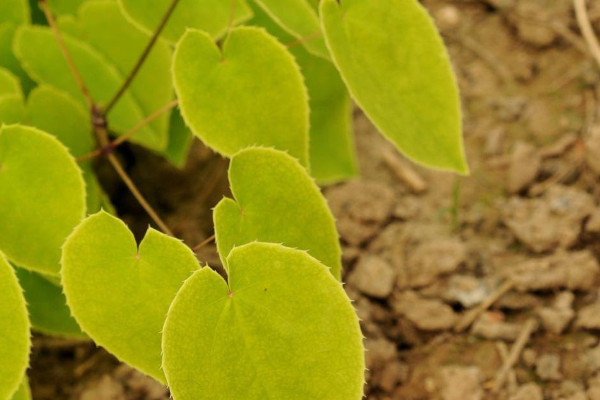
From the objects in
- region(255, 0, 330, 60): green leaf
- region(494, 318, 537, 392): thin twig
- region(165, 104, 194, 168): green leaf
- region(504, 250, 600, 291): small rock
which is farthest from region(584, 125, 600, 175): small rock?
region(165, 104, 194, 168): green leaf

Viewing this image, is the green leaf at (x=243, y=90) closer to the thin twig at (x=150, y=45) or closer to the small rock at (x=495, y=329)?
the thin twig at (x=150, y=45)

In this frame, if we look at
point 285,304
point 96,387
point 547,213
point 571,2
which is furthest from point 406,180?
point 285,304

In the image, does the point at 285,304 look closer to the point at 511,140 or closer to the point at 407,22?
the point at 407,22

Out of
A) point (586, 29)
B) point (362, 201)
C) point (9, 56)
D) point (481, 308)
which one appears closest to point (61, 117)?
point (9, 56)

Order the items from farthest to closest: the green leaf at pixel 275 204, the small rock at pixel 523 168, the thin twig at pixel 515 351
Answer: the small rock at pixel 523 168 → the thin twig at pixel 515 351 → the green leaf at pixel 275 204

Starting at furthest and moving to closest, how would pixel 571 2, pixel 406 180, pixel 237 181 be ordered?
pixel 571 2 < pixel 406 180 < pixel 237 181

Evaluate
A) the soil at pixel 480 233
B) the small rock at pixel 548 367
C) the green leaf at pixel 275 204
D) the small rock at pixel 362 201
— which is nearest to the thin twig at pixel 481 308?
the soil at pixel 480 233

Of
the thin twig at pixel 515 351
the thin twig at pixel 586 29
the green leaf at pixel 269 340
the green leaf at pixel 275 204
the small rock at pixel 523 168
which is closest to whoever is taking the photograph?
the green leaf at pixel 269 340
